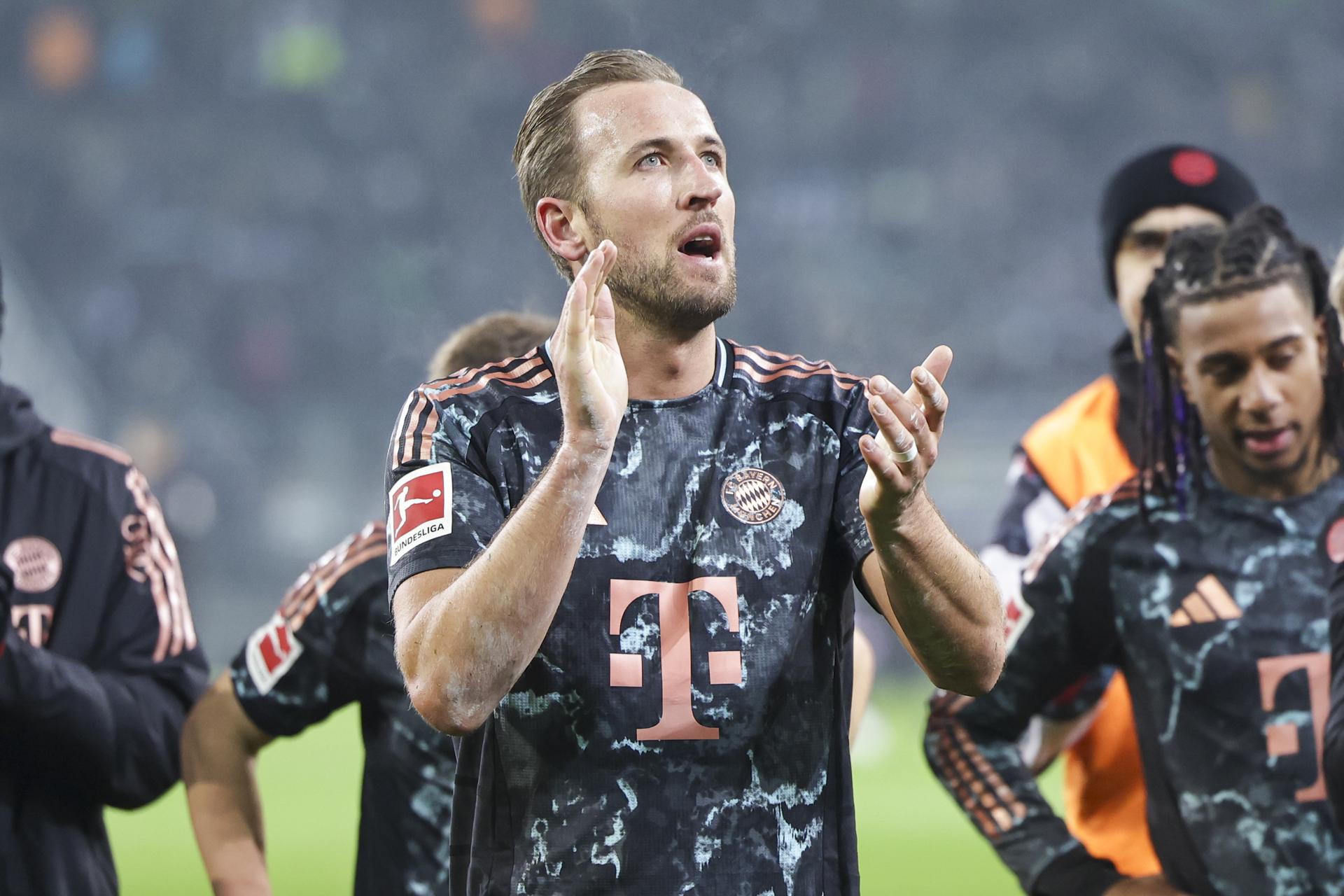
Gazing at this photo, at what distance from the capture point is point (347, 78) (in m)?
15.4

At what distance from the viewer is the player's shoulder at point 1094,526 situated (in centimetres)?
271

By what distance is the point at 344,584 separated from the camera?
2.56 meters

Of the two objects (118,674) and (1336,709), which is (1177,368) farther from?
(118,674)

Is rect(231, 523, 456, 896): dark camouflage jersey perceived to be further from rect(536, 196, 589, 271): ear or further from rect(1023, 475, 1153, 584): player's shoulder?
rect(1023, 475, 1153, 584): player's shoulder

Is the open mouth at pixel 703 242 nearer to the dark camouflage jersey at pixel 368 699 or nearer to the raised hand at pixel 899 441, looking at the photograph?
the raised hand at pixel 899 441

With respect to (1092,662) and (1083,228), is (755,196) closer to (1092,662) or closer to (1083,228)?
(1083,228)

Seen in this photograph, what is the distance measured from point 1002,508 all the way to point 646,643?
6.08 ft

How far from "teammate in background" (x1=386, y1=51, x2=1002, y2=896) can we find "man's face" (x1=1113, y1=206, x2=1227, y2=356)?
5.75ft

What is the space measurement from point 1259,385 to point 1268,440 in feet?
0.31

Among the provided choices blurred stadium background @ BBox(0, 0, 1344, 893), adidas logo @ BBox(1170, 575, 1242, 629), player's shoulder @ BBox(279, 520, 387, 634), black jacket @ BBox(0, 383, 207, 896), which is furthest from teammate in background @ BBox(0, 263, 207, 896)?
blurred stadium background @ BBox(0, 0, 1344, 893)

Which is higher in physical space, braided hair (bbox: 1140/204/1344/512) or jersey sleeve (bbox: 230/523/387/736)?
braided hair (bbox: 1140/204/1344/512)

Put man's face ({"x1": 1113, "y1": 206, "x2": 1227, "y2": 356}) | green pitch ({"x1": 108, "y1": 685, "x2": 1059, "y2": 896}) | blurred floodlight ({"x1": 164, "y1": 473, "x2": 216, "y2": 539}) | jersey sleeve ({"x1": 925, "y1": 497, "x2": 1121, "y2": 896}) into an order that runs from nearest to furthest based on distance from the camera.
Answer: jersey sleeve ({"x1": 925, "y1": 497, "x2": 1121, "y2": 896}), man's face ({"x1": 1113, "y1": 206, "x2": 1227, "y2": 356}), green pitch ({"x1": 108, "y1": 685, "x2": 1059, "y2": 896}), blurred floodlight ({"x1": 164, "y1": 473, "x2": 216, "y2": 539})

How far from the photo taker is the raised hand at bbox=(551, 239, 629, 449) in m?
1.67

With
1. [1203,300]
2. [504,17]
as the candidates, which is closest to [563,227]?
[1203,300]
